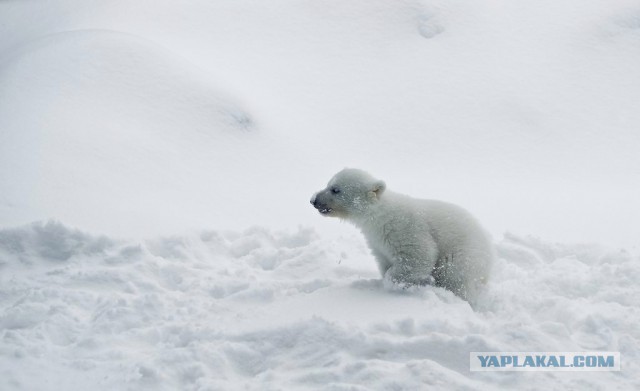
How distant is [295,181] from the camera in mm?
7262

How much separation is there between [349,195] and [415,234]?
567mm

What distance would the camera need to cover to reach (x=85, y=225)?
516cm

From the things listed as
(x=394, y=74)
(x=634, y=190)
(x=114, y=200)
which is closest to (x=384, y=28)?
(x=394, y=74)

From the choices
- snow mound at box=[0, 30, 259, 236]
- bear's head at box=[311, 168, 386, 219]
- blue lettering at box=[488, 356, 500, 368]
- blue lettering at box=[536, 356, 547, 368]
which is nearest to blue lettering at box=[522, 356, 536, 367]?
blue lettering at box=[536, 356, 547, 368]

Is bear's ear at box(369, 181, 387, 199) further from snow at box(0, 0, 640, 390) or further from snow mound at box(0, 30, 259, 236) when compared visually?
snow mound at box(0, 30, 259, 236)

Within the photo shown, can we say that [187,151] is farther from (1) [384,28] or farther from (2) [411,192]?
(1) [384,28]

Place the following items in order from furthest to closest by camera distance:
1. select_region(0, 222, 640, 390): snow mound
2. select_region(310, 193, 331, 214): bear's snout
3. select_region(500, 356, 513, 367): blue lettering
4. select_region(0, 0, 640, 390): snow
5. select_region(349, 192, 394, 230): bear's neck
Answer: select_region(310, 193, 331, 214): bear's snout
select_region(349, 192, 394, 230): bear's neck
select_region(0, 0, 640, 390): snow
select_region(500, 356, 513, 367): blue lettering
select_region(0, 222, 640, 390): snow mound

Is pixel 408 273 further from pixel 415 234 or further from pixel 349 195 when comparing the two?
pixel 349 195

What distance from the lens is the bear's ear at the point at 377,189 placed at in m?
4.46

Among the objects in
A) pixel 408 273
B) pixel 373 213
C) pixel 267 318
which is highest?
pixel 373 213

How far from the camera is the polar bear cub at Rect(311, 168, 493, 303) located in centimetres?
419

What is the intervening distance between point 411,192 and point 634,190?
8.43 ft

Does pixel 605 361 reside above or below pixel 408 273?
below

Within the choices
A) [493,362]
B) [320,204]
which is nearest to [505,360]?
[493,362]
